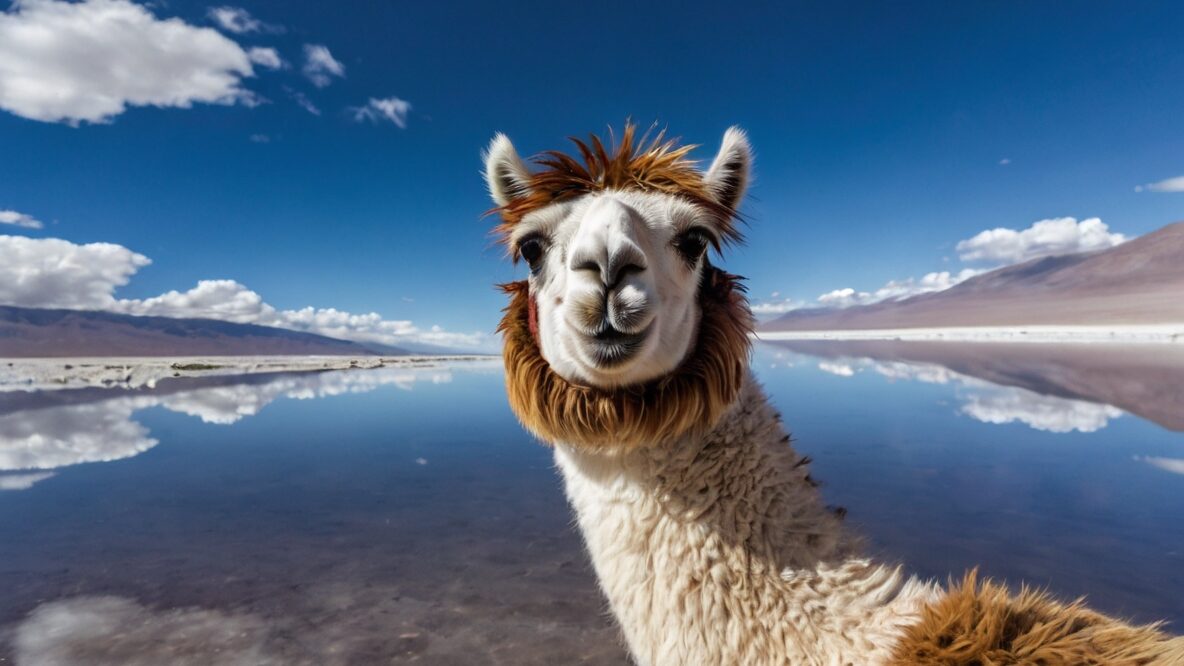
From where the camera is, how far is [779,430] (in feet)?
6.64

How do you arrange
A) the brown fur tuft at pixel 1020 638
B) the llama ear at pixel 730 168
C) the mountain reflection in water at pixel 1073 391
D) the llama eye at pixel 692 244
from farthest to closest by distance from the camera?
the mountain reflection in water at pixel 1073 391 < the llama ear at pixel 730 168 < the llama eye at pixel 692 244 < the brown fur tuft at pixel 1020 638

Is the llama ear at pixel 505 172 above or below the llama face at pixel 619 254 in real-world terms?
above

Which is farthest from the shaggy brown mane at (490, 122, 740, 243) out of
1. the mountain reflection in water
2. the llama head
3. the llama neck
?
the mountain reflection in water

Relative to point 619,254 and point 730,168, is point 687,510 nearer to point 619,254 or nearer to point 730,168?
point 619,254

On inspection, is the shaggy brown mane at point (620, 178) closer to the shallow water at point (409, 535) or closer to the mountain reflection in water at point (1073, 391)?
the shallow water at point (409, 535)

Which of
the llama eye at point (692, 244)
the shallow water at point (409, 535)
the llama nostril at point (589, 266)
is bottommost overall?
the shallow water at point (409, 535)

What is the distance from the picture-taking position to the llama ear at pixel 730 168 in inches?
91.2

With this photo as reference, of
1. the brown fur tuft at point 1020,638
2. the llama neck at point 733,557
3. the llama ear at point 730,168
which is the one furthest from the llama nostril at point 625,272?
the brown fur tuft at point 1020,638

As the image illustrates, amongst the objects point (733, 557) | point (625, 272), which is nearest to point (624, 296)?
point (625, 272)

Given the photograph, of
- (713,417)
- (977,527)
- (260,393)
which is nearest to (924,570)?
(977,527)

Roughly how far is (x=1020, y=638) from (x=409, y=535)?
5.60m

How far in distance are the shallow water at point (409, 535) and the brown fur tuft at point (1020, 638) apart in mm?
279

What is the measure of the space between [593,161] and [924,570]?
4751 mm

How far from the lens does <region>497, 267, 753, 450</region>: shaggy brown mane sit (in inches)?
73.4
